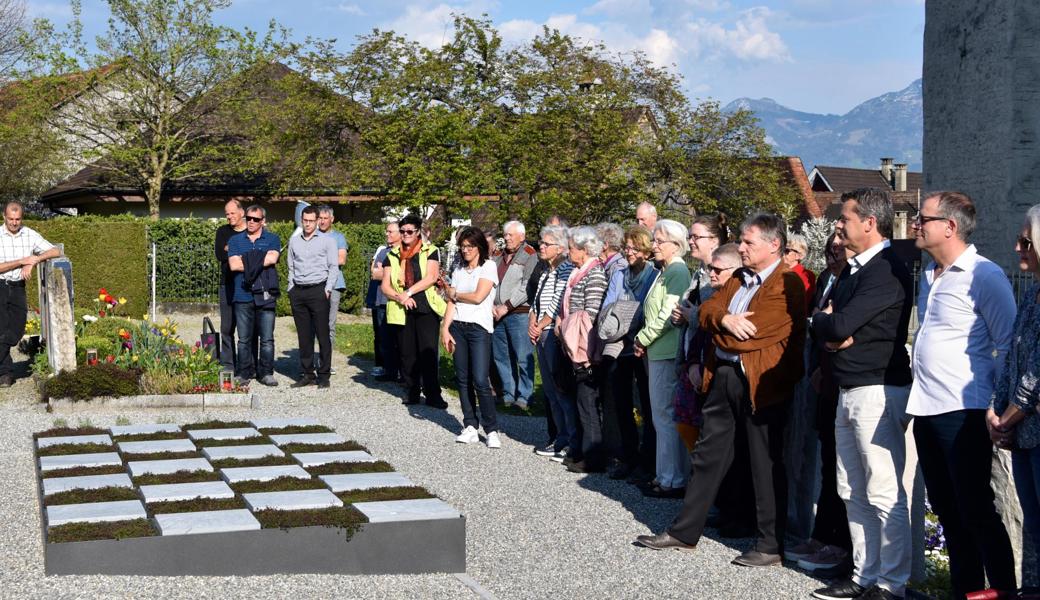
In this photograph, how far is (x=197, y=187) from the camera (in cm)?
3675

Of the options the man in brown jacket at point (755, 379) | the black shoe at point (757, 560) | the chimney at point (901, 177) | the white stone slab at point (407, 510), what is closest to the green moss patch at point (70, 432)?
the white stone slab at point (407, 510)

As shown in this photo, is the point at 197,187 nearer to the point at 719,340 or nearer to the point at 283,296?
the point at 283,296

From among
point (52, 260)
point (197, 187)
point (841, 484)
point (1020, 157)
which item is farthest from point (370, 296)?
point (197, 187)

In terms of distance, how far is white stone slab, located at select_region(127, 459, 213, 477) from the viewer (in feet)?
25.1

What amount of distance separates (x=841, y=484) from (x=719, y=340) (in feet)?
3.45

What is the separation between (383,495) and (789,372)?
2.50m

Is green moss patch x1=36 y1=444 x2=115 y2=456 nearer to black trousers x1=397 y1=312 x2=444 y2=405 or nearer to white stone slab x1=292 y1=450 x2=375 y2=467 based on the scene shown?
white stone slab x1=292 y1=450 x2=375 y2=467

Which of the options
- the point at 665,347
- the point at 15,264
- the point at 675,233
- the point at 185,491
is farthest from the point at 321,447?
the point at 15,264

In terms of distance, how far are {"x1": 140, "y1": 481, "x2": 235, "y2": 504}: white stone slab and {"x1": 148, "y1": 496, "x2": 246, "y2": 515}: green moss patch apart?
106 millimetres

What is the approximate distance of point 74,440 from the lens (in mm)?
8969

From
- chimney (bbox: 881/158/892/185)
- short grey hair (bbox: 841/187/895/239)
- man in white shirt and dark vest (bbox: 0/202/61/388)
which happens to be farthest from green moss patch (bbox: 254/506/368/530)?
chimney (bbox: 881/158/892/185)

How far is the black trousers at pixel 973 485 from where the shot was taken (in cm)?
519

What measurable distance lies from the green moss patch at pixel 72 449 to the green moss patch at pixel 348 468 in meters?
1.78

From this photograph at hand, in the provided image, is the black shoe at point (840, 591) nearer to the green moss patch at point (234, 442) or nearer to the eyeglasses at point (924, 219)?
the eyeglasses at point (924, 219)
